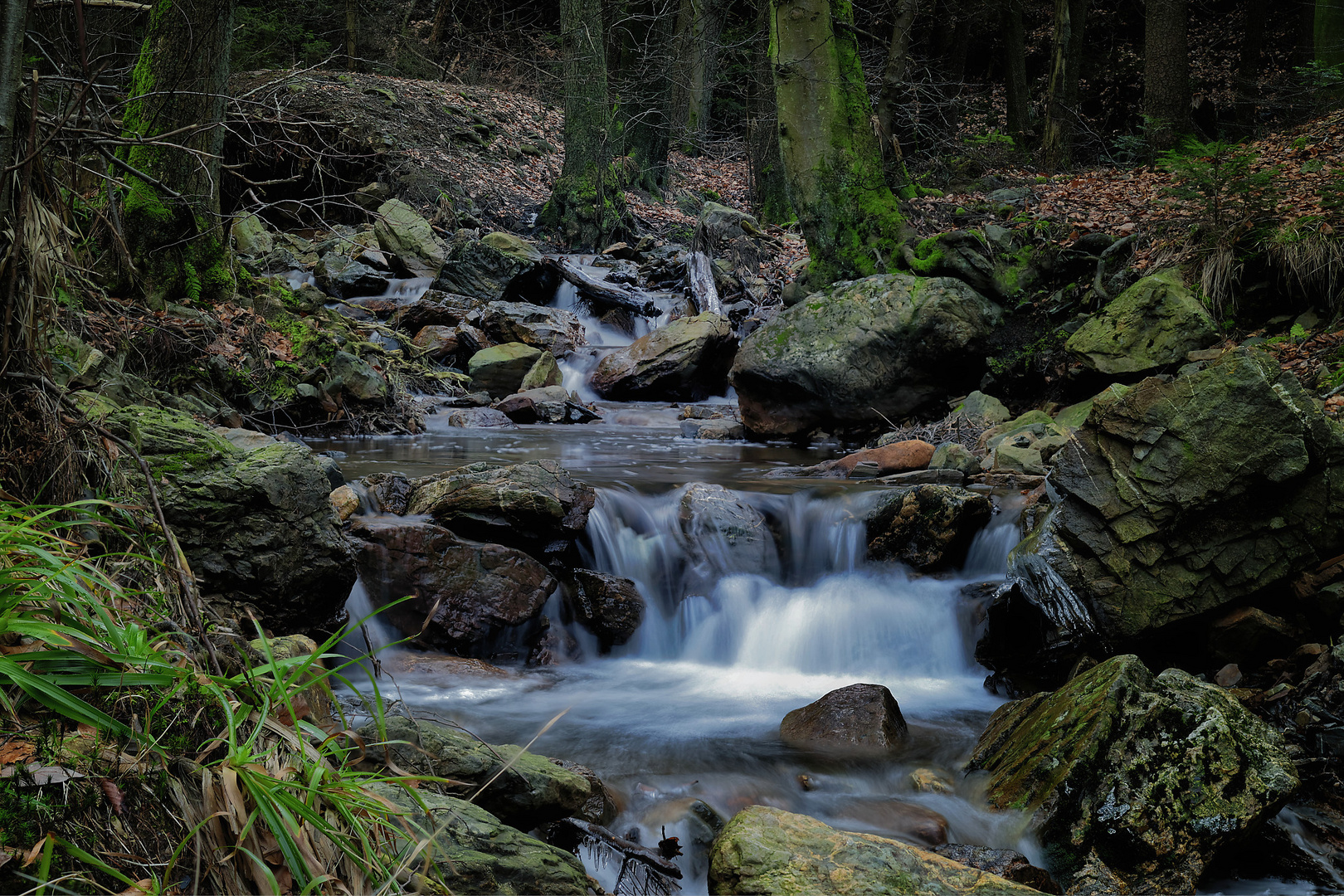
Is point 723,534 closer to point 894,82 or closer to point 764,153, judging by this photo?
point 894,82

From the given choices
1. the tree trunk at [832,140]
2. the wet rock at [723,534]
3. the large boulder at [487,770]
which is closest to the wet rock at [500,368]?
the tree trunk at [832,140]

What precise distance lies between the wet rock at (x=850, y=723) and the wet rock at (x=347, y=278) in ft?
38.1

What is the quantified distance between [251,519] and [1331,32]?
16.5 metres

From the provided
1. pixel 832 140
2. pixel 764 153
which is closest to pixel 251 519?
pixel 832 140

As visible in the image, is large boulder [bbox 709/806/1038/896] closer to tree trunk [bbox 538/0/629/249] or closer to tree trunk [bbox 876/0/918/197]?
tree trunk [bbox 876/0/918/197]

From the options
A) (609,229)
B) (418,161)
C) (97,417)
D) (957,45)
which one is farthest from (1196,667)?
(957,45)

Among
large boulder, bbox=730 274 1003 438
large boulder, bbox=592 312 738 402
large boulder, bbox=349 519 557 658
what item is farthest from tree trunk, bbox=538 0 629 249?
large boulder, bbox=349 519 557 658

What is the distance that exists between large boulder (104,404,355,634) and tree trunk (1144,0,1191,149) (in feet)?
43.7

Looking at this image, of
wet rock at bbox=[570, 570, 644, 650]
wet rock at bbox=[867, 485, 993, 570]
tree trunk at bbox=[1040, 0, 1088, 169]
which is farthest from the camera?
tree trunk at bbox=[1040, 0, 1088, 169]

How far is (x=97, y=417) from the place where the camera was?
3.23 m

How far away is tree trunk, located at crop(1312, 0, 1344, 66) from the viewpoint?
1278 centimetres

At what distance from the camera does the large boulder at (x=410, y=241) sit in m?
15.6

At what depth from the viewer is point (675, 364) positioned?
1241 cm

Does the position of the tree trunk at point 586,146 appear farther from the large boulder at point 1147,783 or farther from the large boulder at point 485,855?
the large boulder at point 485,855
